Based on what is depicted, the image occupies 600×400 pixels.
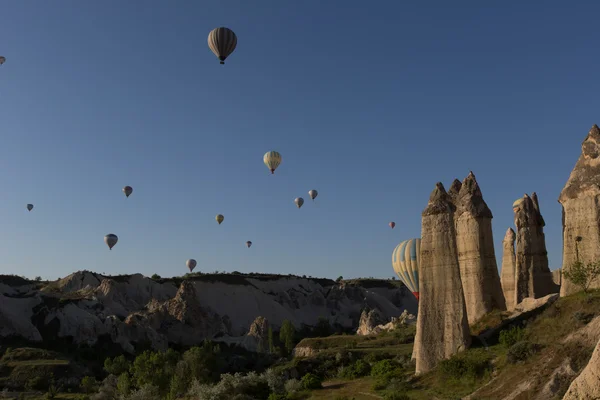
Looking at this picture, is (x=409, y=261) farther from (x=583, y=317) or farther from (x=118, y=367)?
(x=118, y=367)

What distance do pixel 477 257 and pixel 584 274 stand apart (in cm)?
704

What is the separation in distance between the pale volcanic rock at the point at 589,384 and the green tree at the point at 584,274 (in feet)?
68.0

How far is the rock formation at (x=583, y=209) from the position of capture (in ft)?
91.1

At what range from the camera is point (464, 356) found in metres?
26.6

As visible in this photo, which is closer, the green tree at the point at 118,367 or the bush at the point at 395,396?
the bush at the point at 395,396

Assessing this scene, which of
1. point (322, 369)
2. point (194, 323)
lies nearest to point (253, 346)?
point (194, 323)

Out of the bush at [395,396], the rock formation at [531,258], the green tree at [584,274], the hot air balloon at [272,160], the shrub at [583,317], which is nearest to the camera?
the shrub at [583,317]

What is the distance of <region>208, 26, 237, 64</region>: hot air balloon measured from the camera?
1818 inches

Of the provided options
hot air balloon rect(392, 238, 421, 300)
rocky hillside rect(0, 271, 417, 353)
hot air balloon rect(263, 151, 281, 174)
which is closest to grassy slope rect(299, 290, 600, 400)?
hot air balloon rect(392, 238, 421, 300)

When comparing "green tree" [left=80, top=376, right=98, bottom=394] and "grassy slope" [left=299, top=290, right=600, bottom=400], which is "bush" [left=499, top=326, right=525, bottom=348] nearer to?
"grassy slope" [left=299, top=290, right=600, bottom=400]

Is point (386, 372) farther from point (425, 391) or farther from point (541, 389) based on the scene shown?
point (541, 389)

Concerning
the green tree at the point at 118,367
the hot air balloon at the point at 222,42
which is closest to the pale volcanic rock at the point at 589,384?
the hot air balloon at the point at 222,42

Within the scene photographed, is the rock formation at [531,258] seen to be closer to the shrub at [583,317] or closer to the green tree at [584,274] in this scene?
the green tree at [584,274]

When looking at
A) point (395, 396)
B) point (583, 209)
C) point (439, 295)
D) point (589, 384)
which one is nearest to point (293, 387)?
point (395, 396)
